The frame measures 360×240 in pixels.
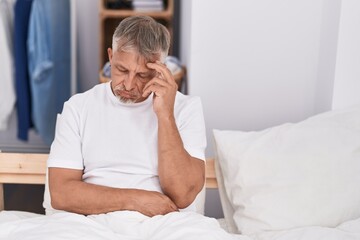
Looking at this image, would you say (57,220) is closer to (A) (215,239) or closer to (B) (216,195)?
(A) (215,239)

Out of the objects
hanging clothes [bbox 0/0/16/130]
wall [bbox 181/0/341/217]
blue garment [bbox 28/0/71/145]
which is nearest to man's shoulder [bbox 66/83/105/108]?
wall [bbox 181/0/341/217]

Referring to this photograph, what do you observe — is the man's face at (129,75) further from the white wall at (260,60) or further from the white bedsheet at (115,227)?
the white wall at (260,60)

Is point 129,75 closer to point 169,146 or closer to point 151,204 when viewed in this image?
point 169,146

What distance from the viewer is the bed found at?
62.1 inches

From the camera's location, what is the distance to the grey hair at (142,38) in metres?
1.41

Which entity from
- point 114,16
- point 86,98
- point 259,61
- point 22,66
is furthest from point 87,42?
point 86,98

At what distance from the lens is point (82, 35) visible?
3.46m

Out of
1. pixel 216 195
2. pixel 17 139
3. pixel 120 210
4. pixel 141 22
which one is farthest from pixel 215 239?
pixel 17 139

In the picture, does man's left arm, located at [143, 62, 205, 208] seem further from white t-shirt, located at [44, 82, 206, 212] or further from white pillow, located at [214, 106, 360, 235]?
white pillow, located at [214, 106, 360, 235]

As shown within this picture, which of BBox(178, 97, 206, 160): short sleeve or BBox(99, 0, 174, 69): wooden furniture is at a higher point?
BBox(99, 0, 174, 69): wooden furniture

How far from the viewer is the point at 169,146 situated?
144 cm

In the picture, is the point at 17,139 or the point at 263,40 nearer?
the point at 263,40

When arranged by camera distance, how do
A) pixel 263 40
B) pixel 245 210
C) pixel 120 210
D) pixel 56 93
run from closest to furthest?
pixel 120 210 → pixel 245 210 → pixel 263 40 → pixel 56 93

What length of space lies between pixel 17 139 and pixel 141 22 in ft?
6.89
